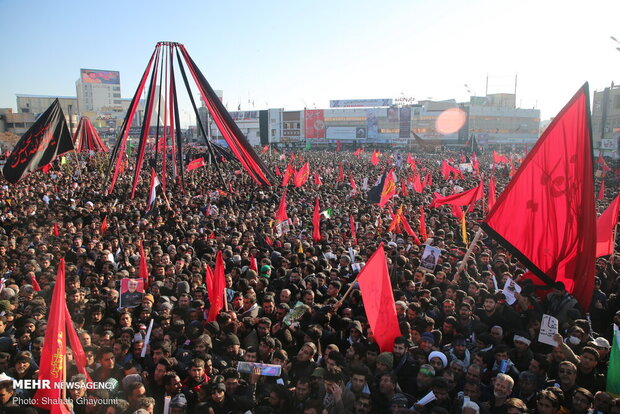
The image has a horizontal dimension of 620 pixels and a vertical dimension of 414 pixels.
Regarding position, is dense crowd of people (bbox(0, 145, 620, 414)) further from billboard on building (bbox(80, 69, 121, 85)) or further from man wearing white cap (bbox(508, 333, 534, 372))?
billboard on building (bbox(80, 69, 121, 85))

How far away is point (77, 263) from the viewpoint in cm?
777

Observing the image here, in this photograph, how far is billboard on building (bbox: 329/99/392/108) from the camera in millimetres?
73000

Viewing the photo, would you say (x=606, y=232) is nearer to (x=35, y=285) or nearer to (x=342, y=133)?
(x=35, y=285)

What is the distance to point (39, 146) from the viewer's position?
41.8ft

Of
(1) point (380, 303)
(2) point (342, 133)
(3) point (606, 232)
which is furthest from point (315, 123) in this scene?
(1) point (380, 303)

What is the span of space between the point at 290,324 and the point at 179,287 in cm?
200

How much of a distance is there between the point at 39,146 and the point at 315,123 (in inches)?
2281

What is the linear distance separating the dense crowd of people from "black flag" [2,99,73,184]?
334 centimetres

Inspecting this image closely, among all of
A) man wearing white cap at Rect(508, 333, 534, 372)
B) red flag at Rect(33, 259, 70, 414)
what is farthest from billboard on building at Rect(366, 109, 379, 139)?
red flag at Rect(33, 259, 70, 414)

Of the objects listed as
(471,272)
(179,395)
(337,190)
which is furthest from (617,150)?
(179,395)

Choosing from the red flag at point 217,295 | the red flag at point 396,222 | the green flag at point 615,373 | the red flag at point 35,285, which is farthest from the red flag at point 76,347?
the red flag at point 396,222

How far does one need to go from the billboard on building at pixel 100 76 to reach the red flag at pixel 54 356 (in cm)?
11055

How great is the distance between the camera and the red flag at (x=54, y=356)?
→ 3.50m

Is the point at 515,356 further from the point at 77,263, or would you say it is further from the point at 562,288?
the point at 77,263
